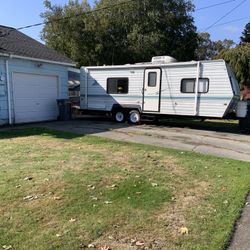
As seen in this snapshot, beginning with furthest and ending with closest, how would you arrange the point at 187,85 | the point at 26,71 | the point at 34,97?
the point at 34,97 → the point at 26,71 → the point at 187,85

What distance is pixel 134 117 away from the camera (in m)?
16.3

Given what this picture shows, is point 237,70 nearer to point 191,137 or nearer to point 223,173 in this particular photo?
point 191,137

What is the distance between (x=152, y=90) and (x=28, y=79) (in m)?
5.79

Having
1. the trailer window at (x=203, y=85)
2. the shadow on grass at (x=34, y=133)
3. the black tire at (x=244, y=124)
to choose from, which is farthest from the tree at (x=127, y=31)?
the shadow on grass at (x=34, y=133)

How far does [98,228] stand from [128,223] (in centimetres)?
44

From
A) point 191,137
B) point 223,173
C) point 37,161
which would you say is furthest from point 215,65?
point 37,161

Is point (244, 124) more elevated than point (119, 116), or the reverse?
point (244, 124)

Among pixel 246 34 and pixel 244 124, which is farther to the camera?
pixel 246 34

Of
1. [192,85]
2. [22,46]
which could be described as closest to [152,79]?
[192,85]

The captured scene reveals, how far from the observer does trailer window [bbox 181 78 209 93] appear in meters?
13.8

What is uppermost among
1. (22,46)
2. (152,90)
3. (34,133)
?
(22,46)

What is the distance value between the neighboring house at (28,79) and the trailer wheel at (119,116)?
3.16 metres

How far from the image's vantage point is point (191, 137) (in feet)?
39.8

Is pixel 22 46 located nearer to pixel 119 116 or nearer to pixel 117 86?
pixel 117 86
